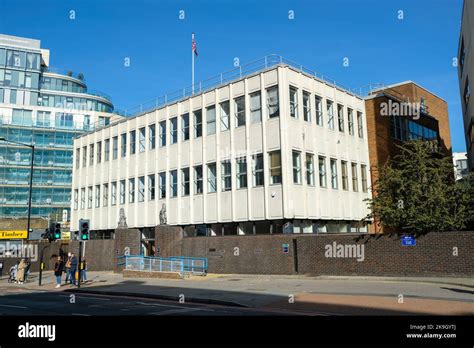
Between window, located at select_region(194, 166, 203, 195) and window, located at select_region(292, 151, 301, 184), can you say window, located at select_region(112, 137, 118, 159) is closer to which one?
window, located at select_region(194, 166, 203, 195)

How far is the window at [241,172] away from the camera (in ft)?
101

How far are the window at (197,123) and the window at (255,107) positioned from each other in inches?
201

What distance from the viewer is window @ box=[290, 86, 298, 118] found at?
98.3 feet

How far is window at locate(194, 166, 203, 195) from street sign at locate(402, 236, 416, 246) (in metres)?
15.9

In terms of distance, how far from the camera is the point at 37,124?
7356 centimetres

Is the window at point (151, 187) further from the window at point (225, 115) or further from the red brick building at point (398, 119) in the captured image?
the red brick building at point (398, 119)

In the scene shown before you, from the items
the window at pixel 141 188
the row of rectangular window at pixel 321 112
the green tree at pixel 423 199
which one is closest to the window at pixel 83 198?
the window at pixel 141 188

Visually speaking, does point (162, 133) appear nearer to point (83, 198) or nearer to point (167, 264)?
point (167, 264)

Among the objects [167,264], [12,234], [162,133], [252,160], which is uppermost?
[162,133]

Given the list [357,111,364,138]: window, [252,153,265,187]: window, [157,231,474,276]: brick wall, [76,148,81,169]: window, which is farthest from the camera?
[76,148,81,169]: window

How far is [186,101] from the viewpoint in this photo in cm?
3588

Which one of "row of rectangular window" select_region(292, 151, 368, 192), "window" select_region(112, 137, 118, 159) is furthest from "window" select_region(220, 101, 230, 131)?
"window" select_region(112, 137, 118, 159)

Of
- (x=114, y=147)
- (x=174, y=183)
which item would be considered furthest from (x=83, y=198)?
(x=174, y=183)

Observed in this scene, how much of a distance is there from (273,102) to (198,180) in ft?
27.4
